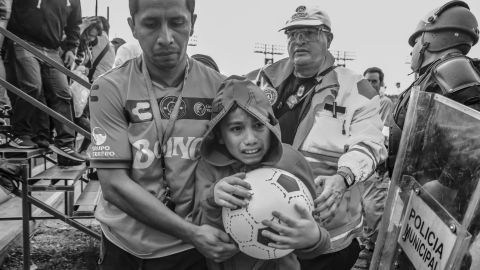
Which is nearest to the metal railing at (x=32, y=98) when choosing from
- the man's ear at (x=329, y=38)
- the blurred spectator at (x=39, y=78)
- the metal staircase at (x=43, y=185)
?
the metal staircase at (x=43, y=185)

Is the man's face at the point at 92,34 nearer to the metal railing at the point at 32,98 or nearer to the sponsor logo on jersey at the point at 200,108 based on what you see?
the metal railing at the point at 32,98

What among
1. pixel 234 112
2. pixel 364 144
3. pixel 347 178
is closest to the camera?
pixel 234 112

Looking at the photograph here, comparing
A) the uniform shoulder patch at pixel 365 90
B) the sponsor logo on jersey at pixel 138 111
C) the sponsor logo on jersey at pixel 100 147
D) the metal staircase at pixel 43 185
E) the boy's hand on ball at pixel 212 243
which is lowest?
the metal staircase at pixel 43 185

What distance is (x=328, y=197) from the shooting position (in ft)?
6.16

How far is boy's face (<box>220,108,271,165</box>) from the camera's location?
67.0 inches

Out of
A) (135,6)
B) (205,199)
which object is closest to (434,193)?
(205,199)

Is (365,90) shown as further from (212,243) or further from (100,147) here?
(100,147)

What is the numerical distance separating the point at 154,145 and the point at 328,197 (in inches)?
31.2

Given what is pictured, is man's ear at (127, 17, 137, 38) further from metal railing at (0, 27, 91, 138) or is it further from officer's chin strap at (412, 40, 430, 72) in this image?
officer's chin strap at (412, 40, 430, 72)

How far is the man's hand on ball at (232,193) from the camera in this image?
1.54 meters

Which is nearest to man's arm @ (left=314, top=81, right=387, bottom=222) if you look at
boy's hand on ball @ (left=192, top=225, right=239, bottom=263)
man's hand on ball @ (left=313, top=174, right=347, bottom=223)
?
man's hand on ball @ (left=313, top=174, right=347, bottom=223)

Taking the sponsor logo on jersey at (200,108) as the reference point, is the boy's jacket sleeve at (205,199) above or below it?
below

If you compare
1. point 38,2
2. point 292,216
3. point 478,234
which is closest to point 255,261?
point 292,216

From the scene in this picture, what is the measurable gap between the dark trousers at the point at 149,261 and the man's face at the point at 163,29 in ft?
2.51
